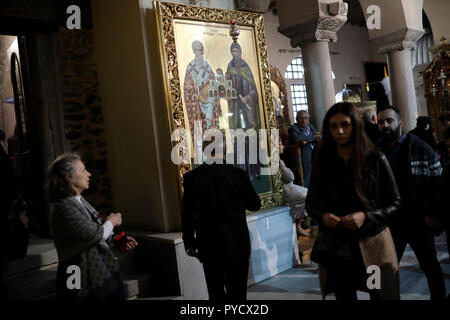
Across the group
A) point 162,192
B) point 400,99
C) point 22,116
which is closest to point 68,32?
point 22,116

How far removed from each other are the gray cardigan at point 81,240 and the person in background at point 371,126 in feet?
8.87

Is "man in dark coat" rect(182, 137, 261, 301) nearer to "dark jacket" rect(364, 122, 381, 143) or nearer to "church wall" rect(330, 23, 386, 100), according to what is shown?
"dark jacket" rect(364, 122, 381, 143)

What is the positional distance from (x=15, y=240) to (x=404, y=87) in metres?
7.14

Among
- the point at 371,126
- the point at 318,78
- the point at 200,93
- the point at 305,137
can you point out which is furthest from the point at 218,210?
the point at 318,78

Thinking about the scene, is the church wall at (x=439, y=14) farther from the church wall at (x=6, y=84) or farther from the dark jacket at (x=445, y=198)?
the church wall at (x=6, y=84)

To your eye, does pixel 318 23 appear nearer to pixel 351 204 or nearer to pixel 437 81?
pixel 351 204

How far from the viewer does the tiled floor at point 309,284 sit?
11.5ft

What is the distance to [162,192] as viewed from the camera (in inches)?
156

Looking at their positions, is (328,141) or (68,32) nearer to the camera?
(328,141)

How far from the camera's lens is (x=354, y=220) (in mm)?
2064

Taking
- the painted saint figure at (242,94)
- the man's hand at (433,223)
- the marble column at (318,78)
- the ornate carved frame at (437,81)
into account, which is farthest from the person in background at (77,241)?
the ornate carved frame at (437,81)

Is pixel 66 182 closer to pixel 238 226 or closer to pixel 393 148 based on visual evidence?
pixel 238 226

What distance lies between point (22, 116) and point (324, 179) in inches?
170

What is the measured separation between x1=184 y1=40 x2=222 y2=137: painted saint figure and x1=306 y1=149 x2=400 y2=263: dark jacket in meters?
2.05
